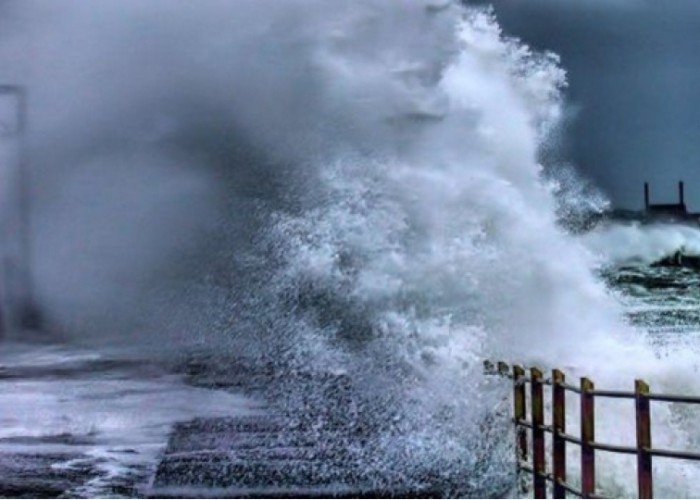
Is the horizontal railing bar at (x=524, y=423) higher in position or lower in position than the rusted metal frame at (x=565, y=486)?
higher

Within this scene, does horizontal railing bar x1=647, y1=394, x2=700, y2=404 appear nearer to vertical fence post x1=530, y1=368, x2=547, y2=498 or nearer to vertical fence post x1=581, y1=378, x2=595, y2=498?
vertical fence post x1=581, y1=378, x2=595, y2=498

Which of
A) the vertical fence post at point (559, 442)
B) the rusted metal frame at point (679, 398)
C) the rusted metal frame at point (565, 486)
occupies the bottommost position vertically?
the rusted metal frame at point (565, 486)

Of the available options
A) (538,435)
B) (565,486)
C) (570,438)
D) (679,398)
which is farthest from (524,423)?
(679,398)

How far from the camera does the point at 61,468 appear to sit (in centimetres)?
941

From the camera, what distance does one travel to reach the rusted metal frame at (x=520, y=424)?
8.13 metres

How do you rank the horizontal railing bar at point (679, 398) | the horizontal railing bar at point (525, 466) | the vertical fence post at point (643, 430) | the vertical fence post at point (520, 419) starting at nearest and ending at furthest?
the horizontal railing bar at point (679, 398)
the vertical fence post at point (643, 430)
the horizontal railing bar at point (525, 466)
the vertical fence post at point (520, 419)

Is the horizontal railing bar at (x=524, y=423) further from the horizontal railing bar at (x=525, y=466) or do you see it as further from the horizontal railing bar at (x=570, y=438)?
the horizontal railing bar at (x=570, y=438)

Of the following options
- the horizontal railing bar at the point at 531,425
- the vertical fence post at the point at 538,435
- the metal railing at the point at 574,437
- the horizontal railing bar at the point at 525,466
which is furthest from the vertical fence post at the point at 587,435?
the horizontal railing bar at the point at 525,466

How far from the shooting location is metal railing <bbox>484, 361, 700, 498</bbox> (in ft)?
19.9

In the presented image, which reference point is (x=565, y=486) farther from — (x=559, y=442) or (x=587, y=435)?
(x=587, y=435)

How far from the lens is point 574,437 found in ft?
22.2

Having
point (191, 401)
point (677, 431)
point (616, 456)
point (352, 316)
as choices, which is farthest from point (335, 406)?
point (352, 316)

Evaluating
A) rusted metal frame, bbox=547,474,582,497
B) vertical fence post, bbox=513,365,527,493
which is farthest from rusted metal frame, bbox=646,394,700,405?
vertical fence post, bbox=513,365,527,493

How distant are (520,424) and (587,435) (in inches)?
62.3
